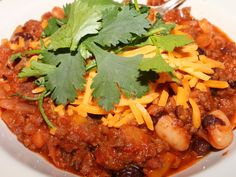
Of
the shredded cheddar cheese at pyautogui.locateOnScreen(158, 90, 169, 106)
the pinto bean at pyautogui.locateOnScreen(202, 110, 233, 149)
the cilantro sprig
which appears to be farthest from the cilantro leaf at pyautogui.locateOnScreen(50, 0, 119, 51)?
the pinto bean at pyautogui.locateOnScreen(202, 110, 233, 149)

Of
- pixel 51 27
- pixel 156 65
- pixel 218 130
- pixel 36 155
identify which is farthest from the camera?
pixel 51 27

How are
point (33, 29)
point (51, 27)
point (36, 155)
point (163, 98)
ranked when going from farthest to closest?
1. point (33, 29)
2. point (51, 27)
3. point (36, 155)
4. point (163, 98)

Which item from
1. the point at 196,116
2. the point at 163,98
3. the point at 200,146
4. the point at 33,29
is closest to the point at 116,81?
the point at 163,98

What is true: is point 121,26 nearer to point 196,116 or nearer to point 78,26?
point 78,26

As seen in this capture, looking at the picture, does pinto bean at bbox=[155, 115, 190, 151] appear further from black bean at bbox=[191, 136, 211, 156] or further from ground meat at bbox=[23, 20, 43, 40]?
ground meat at bbox=[23, 20, 43, 40]

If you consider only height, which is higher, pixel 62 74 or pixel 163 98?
pixel 62 74

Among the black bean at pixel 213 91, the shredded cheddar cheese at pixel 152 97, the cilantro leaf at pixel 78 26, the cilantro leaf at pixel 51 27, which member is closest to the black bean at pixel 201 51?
the shredded cheddar cheese at pixel 152 97
